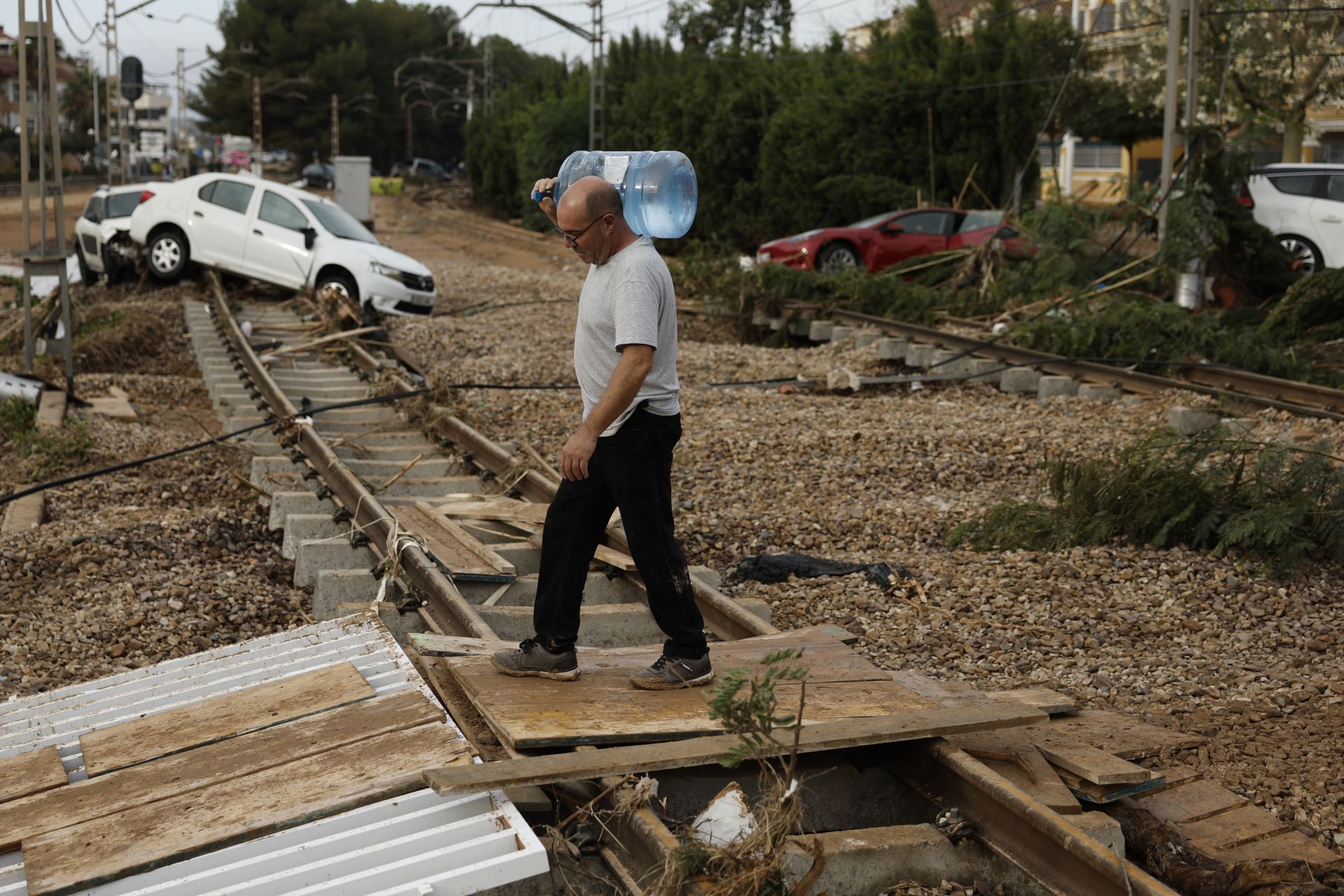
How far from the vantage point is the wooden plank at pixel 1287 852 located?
3771mm

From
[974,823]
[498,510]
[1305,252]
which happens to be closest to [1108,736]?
[974,823]

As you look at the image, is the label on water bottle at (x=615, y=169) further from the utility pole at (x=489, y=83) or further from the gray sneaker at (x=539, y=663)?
the utility pole at (x=489, y=83)

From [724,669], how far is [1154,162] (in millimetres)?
52900

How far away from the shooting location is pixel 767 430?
35.8ft

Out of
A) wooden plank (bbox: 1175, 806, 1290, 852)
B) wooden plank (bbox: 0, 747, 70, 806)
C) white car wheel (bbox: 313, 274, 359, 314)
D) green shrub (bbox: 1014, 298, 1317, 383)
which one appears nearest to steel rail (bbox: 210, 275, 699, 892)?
wooden plank (bbox: 1175, 806, 1290, 852)

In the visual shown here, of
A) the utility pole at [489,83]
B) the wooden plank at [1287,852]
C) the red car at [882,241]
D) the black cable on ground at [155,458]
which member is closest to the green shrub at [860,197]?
the red car at [882,241]

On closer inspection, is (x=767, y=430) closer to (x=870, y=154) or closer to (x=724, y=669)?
(x=724, y=669)

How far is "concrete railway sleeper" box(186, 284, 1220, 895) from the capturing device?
362 centimetres

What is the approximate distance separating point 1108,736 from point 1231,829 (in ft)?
2.38

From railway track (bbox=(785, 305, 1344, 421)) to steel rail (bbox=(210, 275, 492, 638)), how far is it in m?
6.93

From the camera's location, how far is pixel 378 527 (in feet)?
23.7

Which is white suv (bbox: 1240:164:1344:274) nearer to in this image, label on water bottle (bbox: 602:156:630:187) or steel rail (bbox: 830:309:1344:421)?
steel rail (bbox: 830:309:1344:421)

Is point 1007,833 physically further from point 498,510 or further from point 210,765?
point 498,510

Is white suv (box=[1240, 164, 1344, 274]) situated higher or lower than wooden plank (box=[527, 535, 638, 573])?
higher
